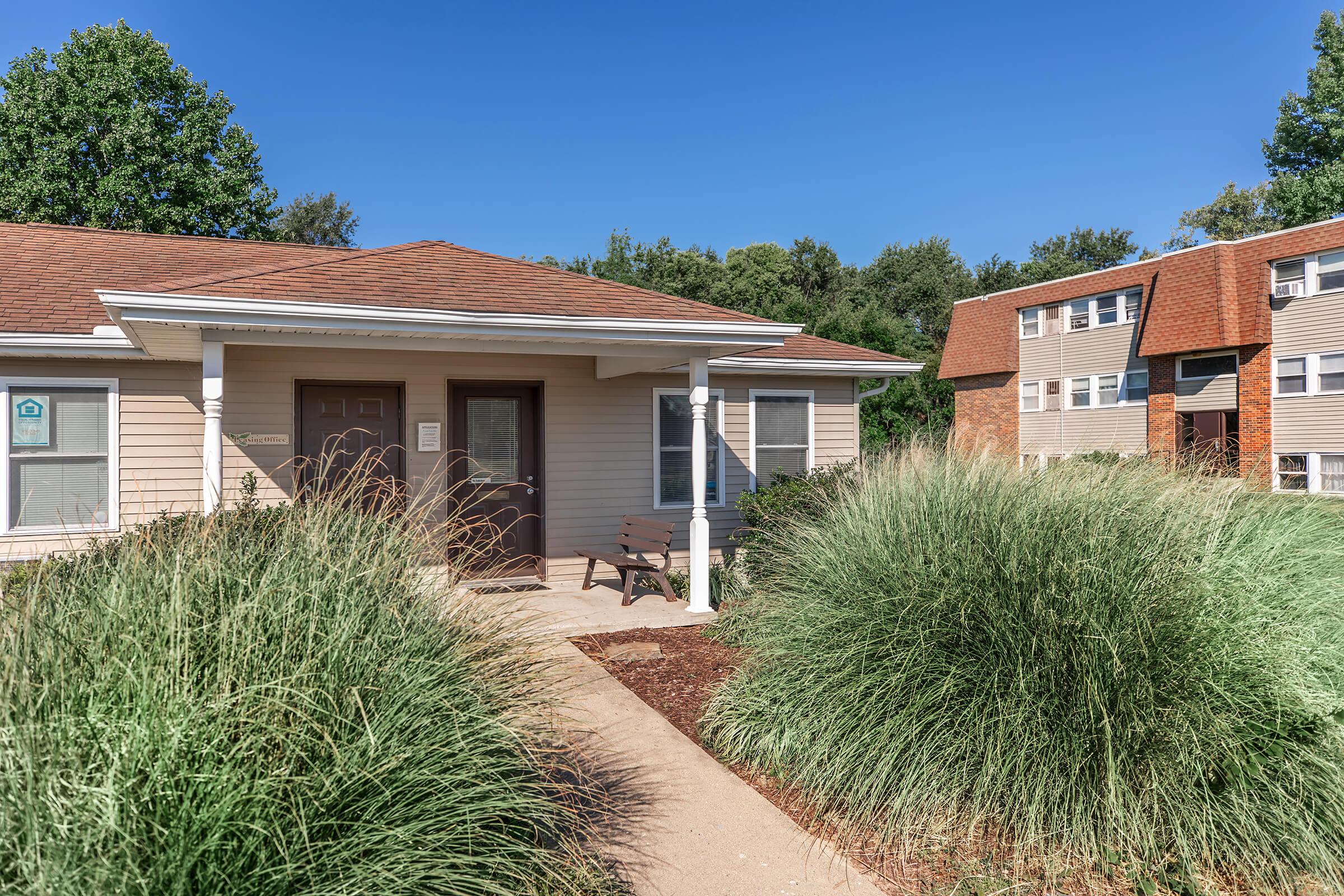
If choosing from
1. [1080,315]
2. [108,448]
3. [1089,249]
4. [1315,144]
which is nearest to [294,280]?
[108,448]

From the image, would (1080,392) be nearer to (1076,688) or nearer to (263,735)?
(1076,688)

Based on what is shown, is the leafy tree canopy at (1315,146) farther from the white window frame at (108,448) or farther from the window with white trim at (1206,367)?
the white window frame at (108,448)

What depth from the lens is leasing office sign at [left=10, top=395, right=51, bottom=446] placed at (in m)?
7.46

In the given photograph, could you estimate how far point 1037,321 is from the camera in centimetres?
2939

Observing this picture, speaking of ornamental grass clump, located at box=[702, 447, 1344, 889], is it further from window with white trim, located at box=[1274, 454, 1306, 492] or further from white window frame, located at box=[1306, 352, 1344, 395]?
white window frame, located at box=[1306, 352, 1344, 395]

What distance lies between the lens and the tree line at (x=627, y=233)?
1962 centimetres

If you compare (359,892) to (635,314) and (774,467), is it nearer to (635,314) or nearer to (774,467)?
(635,314)

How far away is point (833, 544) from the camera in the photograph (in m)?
4.70

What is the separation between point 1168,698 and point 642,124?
25016 mm

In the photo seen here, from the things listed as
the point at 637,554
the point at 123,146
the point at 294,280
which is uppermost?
the point at 123,146

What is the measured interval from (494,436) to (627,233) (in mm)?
30176

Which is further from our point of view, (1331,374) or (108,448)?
(1331,374)

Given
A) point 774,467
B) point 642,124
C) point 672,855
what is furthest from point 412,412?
point 642,124

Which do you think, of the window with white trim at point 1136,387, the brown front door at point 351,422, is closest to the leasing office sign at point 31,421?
the brown front door at point 351,422
